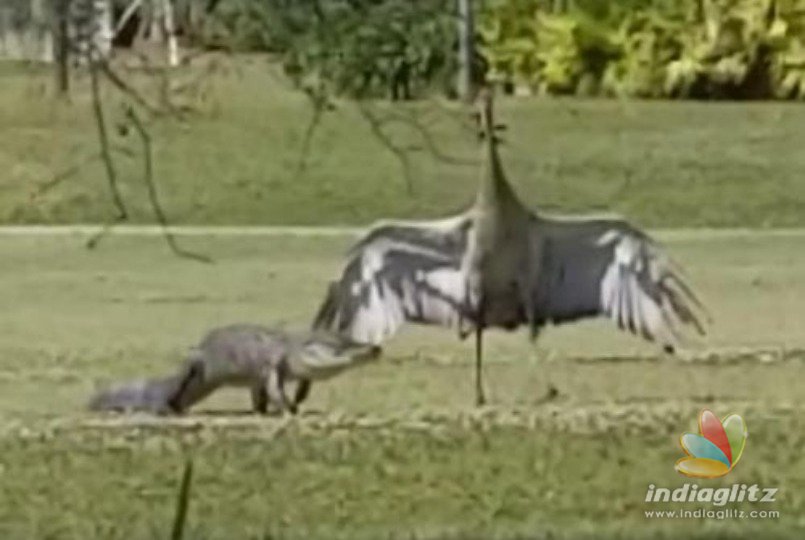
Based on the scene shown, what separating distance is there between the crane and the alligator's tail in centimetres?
20

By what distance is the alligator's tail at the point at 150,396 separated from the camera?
9.14 ft

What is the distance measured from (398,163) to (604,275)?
33cm

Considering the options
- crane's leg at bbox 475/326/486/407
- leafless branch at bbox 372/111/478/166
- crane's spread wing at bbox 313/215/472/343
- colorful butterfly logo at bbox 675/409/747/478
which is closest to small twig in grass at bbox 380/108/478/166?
leafless branch at bbox 372/111/478/166

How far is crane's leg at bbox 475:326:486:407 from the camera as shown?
2.77 m

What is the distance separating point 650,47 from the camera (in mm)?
2871

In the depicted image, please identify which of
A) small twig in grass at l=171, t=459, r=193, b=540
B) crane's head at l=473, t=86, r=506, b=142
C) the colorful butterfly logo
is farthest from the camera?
crane's head at l=473, t=86, r=506, b=142

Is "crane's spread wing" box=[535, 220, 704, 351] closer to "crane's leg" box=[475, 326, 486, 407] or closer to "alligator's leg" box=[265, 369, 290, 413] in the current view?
"crane's leg" box=[475, 326, 486, 407]

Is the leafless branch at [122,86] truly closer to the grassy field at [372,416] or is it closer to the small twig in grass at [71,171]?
the small twig in grass at [71,171]

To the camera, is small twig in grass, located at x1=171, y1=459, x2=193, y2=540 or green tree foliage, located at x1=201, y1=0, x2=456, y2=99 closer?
small twig in grass, located at x1=171, y1=459, x2=193, y2=540

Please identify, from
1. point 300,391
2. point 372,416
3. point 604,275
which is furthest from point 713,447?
point 300,391

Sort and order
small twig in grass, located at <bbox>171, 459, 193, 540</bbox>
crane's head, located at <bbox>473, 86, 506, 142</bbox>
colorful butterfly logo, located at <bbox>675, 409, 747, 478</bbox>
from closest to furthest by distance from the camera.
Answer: small twig in grass, located at <bbox>171, 459, 193, 540</bbox> < colorful butterfly logo, located at <bbox>675, 409, 747, 478</bbox> < crane's head, located at <bbox>473, 86, 506, 142</bbox>

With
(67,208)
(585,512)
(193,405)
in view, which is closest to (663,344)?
(585,512)

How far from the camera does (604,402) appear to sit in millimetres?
2812

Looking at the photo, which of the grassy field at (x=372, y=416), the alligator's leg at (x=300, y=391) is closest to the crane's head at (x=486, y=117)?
the grassy field at (x=372, y=416)
